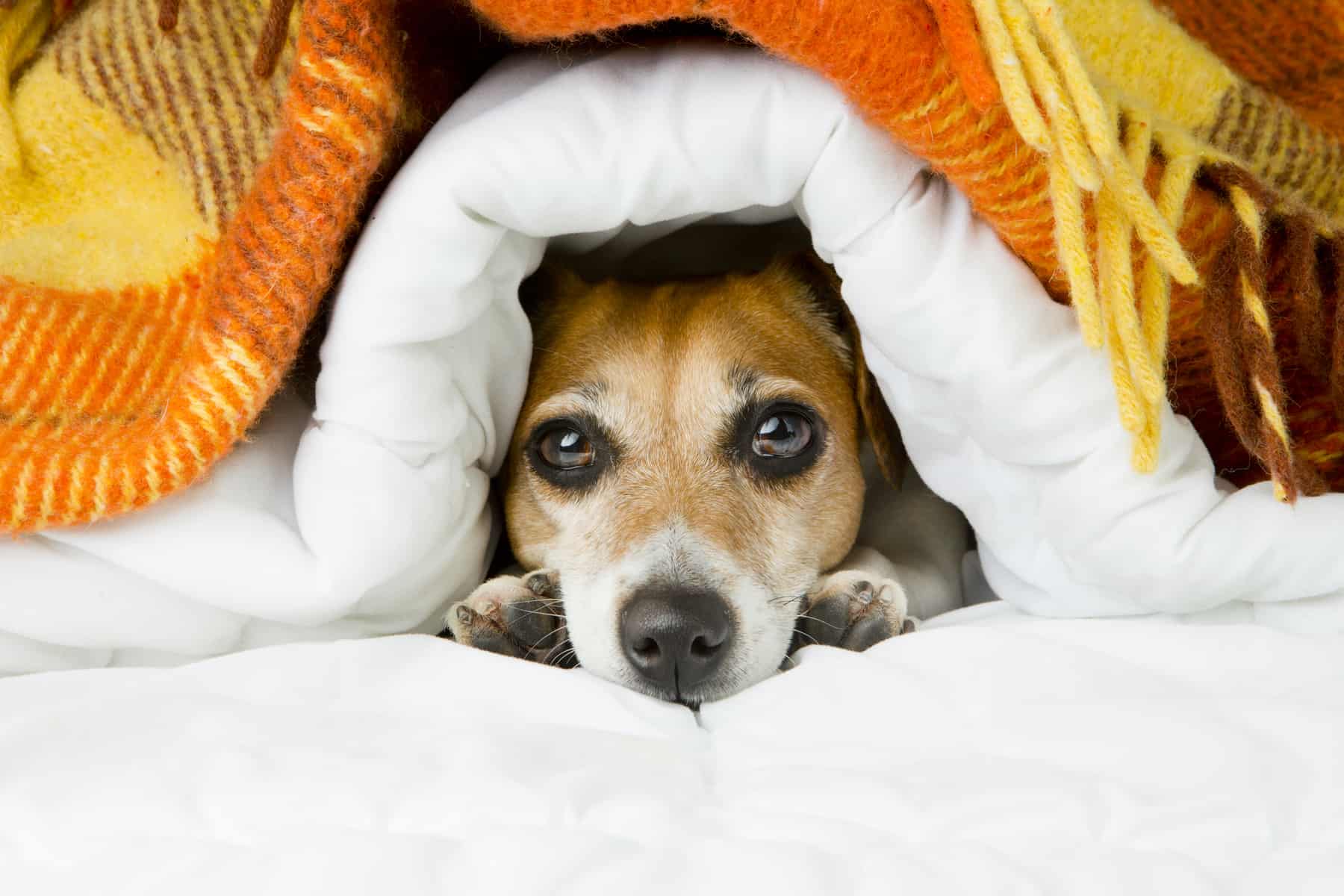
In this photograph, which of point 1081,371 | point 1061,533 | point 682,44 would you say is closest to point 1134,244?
point 1081,371

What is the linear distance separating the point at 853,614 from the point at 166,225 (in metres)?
0.90

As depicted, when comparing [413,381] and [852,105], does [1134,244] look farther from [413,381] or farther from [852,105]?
[413,381]

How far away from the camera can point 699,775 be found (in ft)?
3.03

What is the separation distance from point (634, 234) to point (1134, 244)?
0.76 meters

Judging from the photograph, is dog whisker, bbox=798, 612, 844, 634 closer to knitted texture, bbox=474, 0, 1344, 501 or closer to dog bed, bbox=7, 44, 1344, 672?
dog bed, bbox=7, 44, 1344, 672

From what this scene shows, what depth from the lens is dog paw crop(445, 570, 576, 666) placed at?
127 centimetres

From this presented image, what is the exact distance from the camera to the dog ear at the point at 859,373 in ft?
5.11

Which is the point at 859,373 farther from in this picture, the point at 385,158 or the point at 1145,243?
the point at 385,158

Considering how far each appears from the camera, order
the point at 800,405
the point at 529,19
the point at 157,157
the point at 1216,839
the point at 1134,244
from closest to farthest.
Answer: the point at 1216,839 → the point at 529,19 → the point at 1134,244 → the point at 157,157 → the point at 800,405

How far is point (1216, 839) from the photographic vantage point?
785 millimetres

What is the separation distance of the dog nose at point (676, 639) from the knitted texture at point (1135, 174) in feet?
1.59

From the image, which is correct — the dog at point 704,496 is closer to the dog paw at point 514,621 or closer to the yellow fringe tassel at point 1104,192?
the dog paw at point 514,621

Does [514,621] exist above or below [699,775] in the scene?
below

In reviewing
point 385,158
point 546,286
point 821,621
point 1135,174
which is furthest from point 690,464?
point 1135,174
